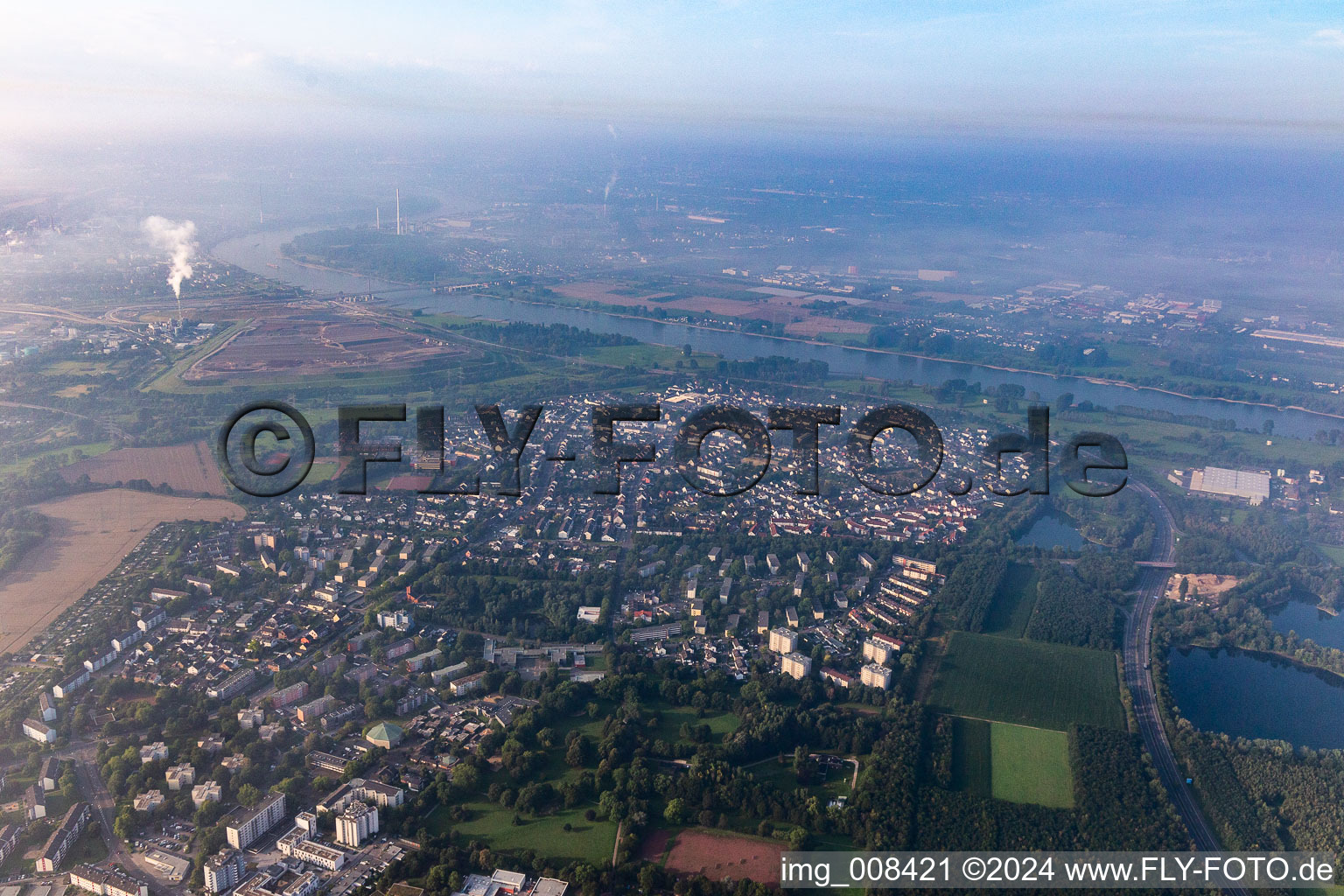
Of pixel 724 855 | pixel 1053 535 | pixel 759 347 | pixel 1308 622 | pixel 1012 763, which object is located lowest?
pixel 724 855

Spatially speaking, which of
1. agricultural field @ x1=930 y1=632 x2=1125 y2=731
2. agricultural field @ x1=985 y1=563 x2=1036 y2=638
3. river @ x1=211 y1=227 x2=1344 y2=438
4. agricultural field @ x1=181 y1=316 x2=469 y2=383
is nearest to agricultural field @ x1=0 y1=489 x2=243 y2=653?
agricultural field @ x1=181 y1=316 x2=469 y2=383

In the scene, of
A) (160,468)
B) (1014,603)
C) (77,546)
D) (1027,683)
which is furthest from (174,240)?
(1027,683)

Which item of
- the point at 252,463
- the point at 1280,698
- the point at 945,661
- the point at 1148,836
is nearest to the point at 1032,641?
the point at 945,661

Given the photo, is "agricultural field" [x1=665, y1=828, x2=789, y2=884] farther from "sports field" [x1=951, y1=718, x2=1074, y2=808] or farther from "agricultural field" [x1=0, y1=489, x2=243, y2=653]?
"agricultural field" [x1=0, y1=489, x2=243, y2=653]

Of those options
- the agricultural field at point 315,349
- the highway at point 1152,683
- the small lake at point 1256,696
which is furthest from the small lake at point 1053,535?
the agricultural field at point 315,349

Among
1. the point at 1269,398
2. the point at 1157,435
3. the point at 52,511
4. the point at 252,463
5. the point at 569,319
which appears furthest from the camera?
the point at 569,319

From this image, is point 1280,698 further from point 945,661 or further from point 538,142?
point 538,142

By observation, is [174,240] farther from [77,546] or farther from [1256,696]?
[1256,696]
